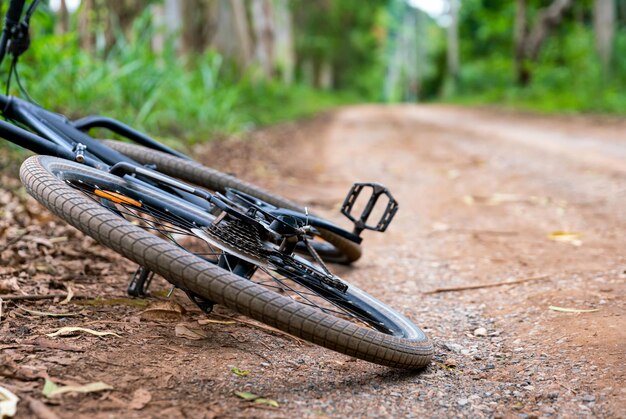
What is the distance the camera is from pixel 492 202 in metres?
5.23

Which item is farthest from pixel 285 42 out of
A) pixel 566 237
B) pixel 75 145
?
pixel 75 145

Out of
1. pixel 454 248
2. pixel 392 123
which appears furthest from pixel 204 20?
pixel 454 248

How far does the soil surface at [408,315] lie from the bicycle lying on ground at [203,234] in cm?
18

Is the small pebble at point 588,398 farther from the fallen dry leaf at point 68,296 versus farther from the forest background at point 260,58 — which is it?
the forest background at point 260,58

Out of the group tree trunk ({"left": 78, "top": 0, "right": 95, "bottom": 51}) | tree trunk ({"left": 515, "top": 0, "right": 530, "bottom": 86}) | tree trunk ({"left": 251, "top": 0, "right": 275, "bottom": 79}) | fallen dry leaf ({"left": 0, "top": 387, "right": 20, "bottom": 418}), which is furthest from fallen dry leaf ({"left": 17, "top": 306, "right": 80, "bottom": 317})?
tree trunk ({"left": 515, "top": 0, "right": 530, "bottom": 86})

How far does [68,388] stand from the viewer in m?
1.85

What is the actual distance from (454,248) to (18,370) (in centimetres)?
280

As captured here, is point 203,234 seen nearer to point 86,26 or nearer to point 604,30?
point 86,26

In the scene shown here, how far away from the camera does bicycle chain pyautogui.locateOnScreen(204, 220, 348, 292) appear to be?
2.32 m

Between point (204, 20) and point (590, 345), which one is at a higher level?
point (204, 20)

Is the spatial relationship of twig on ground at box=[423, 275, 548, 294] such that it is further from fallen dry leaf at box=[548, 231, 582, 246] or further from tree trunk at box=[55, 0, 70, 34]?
tree trunk at box=[55, 0, 70, 34]

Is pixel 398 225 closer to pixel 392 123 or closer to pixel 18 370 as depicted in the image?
pixel 18 370

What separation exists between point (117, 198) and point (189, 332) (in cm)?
60

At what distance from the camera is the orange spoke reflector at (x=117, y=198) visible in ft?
7.98
